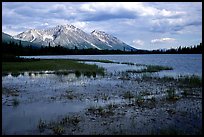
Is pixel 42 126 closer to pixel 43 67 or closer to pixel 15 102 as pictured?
pixel 15 102

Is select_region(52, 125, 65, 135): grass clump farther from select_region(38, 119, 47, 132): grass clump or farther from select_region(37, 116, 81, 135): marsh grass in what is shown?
select_region(38, 119, 47, 132): grass clump

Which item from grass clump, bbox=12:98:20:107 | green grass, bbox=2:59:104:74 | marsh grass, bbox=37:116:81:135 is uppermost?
green grass, bbox=2:59:104:74

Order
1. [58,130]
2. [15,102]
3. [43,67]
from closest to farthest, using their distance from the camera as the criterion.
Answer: [58,130] → [15,102] → [43,67]

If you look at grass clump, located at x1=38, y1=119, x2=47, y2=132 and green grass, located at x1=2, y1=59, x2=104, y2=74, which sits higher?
green grass, located at x1=2, y1=59, x2=104, y2=74

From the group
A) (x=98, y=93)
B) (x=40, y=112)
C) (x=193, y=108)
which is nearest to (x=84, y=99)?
(x=98, y=93)

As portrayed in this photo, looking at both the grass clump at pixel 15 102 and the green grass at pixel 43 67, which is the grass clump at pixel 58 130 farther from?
the green grass at pixel 43 67

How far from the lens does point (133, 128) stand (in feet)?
52.9

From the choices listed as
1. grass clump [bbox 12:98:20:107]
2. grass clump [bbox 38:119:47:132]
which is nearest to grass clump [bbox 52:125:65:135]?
grass clump [bbox 38:119:47:132]

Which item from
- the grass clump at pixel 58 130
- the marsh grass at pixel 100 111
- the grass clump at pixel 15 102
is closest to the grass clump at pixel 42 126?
the grass clump at pixel 58 130

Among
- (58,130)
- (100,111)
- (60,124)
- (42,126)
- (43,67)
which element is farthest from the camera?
(43,67)

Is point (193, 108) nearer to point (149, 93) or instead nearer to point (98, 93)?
point (149, 93)

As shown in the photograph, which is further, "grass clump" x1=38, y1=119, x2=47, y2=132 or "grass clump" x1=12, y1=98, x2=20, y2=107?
"grass clump" x1=12, y1=98, x2=20, y2=107

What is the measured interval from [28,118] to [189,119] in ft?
37.3

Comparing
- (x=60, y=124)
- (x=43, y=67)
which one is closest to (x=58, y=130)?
(x=60, y=124)
